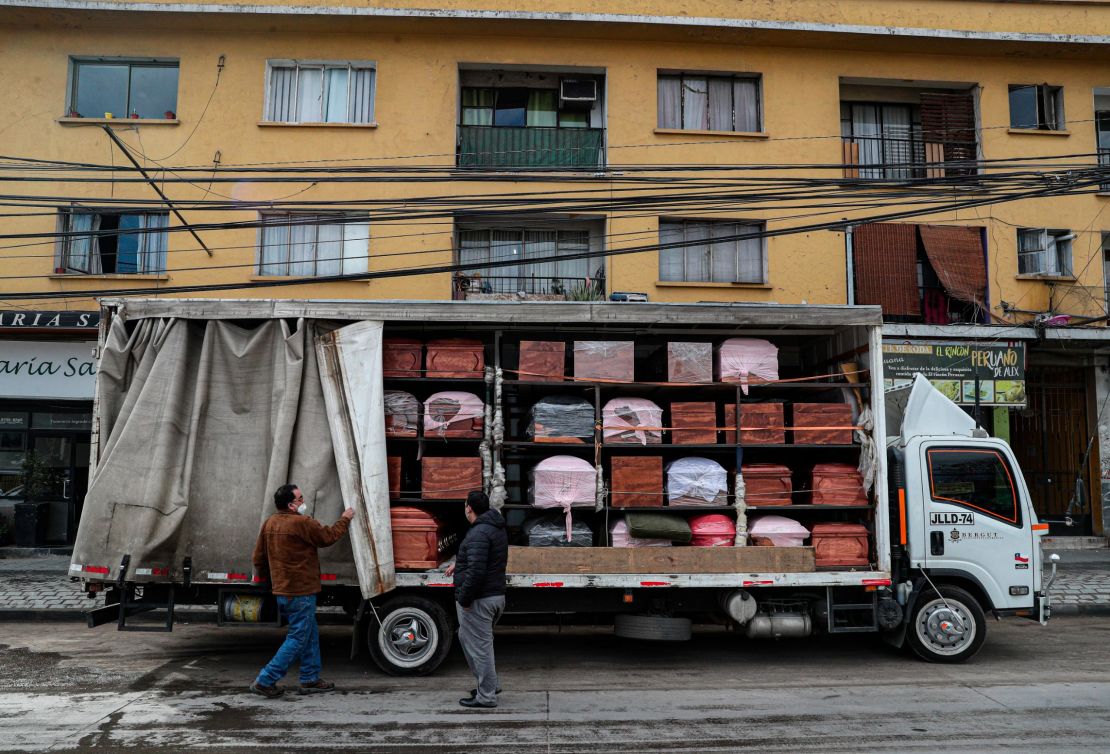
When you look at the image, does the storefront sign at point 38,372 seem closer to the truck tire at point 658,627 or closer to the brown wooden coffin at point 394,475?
the brown wooden coffin at point 394,475

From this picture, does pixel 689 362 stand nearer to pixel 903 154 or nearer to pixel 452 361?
pixel 452 361

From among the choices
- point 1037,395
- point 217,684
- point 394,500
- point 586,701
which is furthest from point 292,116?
point 1037,395

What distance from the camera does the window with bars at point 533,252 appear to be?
52.3 feet

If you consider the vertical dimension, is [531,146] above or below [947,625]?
above

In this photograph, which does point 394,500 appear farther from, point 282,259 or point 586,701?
point 282,259

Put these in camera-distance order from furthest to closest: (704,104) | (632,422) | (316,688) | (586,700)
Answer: (704,104) → (632,422) → (316,688) → (586,700)

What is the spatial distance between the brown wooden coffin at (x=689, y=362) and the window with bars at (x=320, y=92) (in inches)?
419

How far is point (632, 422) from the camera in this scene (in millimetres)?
7723

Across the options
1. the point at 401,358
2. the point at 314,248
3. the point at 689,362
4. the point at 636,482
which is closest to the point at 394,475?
the point at 401,358

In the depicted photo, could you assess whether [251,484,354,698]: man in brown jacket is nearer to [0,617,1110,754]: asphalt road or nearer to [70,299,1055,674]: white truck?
[0,617,1110,754]: asphalt road

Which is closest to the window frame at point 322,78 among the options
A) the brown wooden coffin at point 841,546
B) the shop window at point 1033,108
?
the brown wooden coffin at point 841,546

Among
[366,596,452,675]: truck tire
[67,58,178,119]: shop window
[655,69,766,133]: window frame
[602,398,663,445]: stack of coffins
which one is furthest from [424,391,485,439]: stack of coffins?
[67,58,178,119]: shop window

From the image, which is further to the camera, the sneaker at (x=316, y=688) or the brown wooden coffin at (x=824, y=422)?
the brown wooden coffin at (x=824, y=422)

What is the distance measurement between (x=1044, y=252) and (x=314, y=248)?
15233 mm
